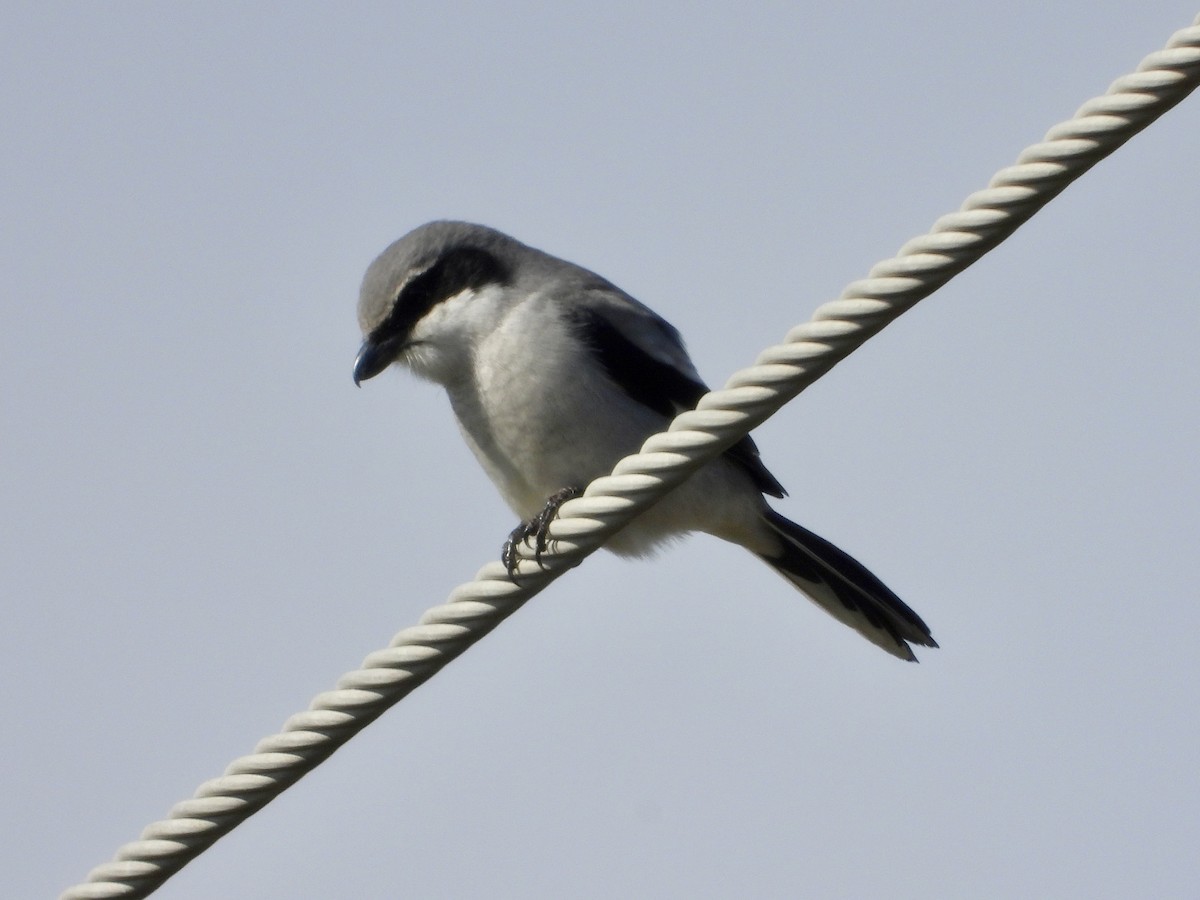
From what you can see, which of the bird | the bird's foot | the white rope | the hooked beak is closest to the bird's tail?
the bird

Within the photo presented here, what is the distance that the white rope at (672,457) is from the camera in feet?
11.3

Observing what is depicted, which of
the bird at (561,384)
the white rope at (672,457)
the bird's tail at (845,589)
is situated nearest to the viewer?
the white rope at (672,457)

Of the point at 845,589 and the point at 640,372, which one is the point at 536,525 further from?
the point at 845,589

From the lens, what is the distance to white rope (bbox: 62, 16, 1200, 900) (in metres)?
3.45

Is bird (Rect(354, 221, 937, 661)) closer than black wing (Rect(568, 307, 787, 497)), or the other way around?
bird (Rect(354, 221, 937, 661))

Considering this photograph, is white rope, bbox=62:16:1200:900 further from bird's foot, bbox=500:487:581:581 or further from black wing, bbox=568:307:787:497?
black wing, bbox=568:307:787:497

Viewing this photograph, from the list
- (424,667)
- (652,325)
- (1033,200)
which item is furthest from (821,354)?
(652,325)

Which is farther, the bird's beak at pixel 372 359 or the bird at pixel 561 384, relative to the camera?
the bird's beak at pixel 372 359

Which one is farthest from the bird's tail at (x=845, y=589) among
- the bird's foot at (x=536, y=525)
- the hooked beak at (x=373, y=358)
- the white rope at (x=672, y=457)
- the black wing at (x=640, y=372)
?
the white rope at (x=672, y=457)

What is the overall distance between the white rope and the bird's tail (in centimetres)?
320

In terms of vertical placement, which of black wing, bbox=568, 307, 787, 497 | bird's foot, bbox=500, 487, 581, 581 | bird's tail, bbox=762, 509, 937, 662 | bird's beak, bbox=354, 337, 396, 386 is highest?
bird's beak, bbox=354, 337, 396, 386

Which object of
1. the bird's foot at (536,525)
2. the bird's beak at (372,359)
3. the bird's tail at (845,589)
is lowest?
the bird's tail at (845,589)

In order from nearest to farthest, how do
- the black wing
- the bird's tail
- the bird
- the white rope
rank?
the white rope, the bird, the black wing, the bird's tail

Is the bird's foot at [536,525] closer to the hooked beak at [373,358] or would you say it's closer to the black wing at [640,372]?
the black wing at [640,372]
